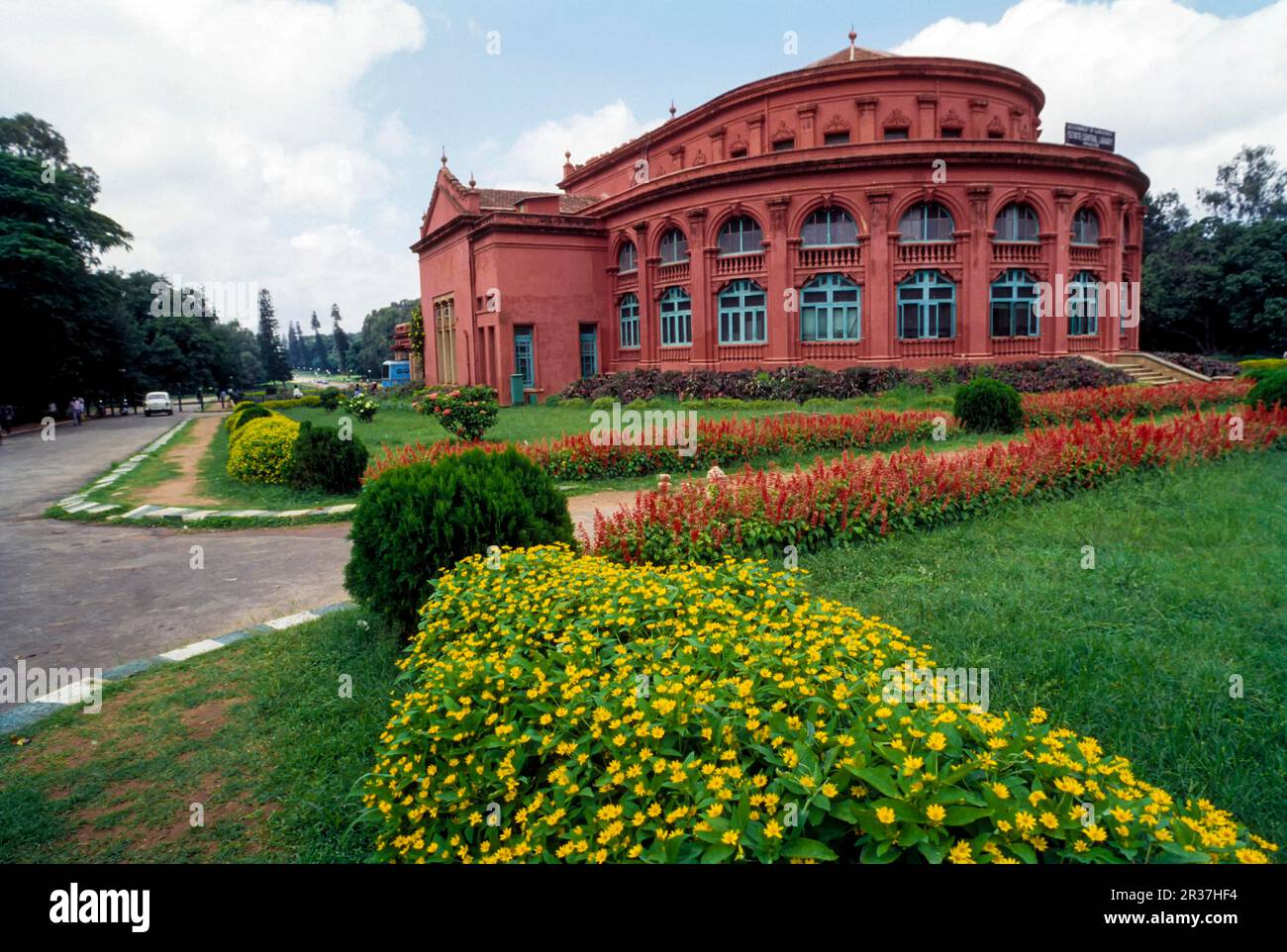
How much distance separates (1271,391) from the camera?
13.2 meters

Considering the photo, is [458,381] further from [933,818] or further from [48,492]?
[933,818]

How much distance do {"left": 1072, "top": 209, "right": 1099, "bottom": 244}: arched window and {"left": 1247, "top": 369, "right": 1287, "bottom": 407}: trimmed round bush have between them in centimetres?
1372

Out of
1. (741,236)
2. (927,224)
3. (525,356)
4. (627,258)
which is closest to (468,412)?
(741,236)

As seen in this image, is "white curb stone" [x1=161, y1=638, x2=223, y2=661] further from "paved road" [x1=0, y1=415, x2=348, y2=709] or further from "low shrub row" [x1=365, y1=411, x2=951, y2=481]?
"low shrub row" [x1=365, y1=411, x2=951, y2=481]

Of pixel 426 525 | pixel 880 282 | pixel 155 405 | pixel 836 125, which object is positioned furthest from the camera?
pixel 155 405

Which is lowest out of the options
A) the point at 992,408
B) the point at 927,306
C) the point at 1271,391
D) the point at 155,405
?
the point at 992,408

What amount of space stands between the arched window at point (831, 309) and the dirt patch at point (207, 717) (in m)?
22.7

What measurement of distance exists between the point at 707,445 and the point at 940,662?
27.9 feet

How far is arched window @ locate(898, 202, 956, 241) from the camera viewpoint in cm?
2442

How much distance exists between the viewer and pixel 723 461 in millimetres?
12727

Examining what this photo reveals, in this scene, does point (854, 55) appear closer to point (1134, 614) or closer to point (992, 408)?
point (992, 408)

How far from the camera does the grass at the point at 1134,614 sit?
3.52 metres

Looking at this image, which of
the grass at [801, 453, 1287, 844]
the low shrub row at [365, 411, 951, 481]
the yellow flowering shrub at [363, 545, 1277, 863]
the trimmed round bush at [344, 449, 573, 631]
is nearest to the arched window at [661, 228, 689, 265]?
the low shrub row at [365, 411, 951, 481]

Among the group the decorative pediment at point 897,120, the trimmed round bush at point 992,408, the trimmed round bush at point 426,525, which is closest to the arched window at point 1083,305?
the decorative pediment at point 897,120
